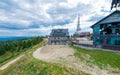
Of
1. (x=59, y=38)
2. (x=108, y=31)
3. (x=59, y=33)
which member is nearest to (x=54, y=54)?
(x=108, y=31)

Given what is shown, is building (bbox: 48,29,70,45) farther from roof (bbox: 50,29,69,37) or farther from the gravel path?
the gravel path

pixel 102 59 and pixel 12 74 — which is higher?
pixel 102 59

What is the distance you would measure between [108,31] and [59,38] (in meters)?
25.2

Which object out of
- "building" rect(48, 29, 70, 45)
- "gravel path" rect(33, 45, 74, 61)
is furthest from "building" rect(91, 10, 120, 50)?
"building" rect(48, 29, 70, 45)

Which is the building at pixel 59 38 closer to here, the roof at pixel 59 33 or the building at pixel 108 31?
the roof at pixel 59 33

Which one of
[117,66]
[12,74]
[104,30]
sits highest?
[104,30]

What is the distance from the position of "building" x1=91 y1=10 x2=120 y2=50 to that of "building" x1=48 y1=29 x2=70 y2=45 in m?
17.9

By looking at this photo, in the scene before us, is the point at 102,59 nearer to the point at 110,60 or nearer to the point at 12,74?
the point at 110,60

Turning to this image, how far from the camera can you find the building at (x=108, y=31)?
42306 millimetres

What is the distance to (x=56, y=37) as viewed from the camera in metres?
68.7

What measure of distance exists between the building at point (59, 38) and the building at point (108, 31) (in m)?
17.9

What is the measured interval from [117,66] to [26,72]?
48.7ft

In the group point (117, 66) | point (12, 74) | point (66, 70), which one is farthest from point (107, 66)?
point (12, 74)

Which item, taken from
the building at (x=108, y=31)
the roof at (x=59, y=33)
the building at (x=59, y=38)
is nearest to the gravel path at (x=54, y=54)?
the building at (x=108, y=31)
